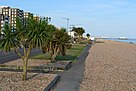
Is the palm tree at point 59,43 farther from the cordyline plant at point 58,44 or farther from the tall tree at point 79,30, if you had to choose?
the tall tree at point 79,30

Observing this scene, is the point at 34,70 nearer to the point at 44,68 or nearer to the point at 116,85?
the point at 44,68

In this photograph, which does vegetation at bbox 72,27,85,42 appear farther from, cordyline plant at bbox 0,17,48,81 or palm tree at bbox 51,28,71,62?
cordyline plant at bbox 0,17,48,81

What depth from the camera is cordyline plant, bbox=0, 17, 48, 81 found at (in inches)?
480

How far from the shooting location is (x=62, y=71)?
17.6m

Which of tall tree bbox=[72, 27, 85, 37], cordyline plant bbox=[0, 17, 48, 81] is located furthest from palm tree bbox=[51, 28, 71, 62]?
tall tree bbox=[72, 27, 85, 37]

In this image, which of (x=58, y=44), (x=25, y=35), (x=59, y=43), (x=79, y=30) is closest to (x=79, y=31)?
(x=79, y=30)

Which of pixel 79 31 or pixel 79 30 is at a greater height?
pixel 79 30

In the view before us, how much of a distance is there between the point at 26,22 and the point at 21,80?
2.35m

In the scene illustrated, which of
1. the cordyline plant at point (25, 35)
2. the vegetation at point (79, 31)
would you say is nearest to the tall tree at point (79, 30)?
the vegetation at point (79, 31)

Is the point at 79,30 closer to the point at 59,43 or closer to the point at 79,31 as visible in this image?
the point at 79,31

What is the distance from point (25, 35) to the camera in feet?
41.0

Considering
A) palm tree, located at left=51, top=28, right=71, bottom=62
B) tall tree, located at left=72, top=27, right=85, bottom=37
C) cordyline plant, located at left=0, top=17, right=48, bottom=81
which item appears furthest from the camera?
tall tree, located at left=72, top=27, right=85, bottom=37

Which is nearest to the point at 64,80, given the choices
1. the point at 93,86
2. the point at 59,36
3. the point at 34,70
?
the point at 93,86

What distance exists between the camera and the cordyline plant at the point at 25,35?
40.0ft
